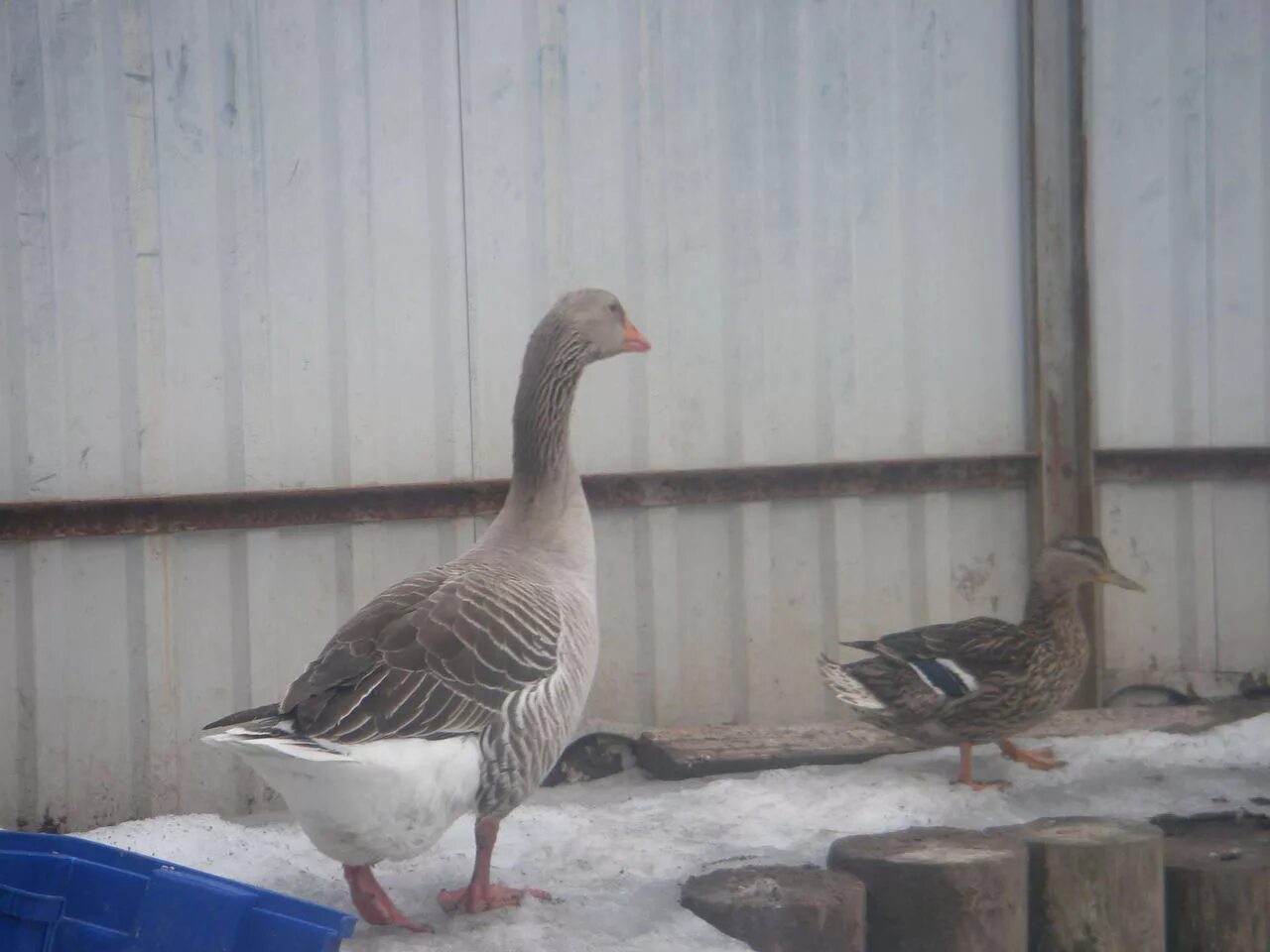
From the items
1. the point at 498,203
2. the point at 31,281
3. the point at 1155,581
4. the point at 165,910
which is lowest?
the point at 165,910

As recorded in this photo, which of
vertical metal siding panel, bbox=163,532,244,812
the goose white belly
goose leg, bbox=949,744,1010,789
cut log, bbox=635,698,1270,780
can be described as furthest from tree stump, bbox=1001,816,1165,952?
vertical metal siding panel, bbox=163,532,244,812

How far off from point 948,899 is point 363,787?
1.56 meters

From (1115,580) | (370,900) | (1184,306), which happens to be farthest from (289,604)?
(1184,306)

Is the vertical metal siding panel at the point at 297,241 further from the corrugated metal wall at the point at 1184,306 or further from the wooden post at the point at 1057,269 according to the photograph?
the corrugated metal wall at the point at 1184,306

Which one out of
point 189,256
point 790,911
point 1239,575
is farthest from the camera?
point 1239,575

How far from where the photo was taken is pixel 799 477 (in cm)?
585

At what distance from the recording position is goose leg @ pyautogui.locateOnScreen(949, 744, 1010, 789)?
4875 mm

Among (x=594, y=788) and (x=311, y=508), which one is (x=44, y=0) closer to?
(x=311, y=508)

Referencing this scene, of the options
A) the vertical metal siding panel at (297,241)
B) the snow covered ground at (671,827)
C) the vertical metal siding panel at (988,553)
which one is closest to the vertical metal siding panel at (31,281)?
the vertical metal siding panel at (297,241)

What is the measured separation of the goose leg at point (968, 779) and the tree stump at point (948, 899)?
4.13 ft

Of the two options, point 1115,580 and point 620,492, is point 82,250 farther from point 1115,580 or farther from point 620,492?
point 1115,580

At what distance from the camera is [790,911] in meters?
3.38

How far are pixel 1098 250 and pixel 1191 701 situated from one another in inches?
86.3

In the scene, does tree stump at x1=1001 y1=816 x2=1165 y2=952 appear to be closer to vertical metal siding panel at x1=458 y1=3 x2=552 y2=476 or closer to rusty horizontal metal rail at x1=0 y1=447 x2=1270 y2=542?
rusty horizontal metal rail at x1=0 y1=447 x2=1270 y2=542
